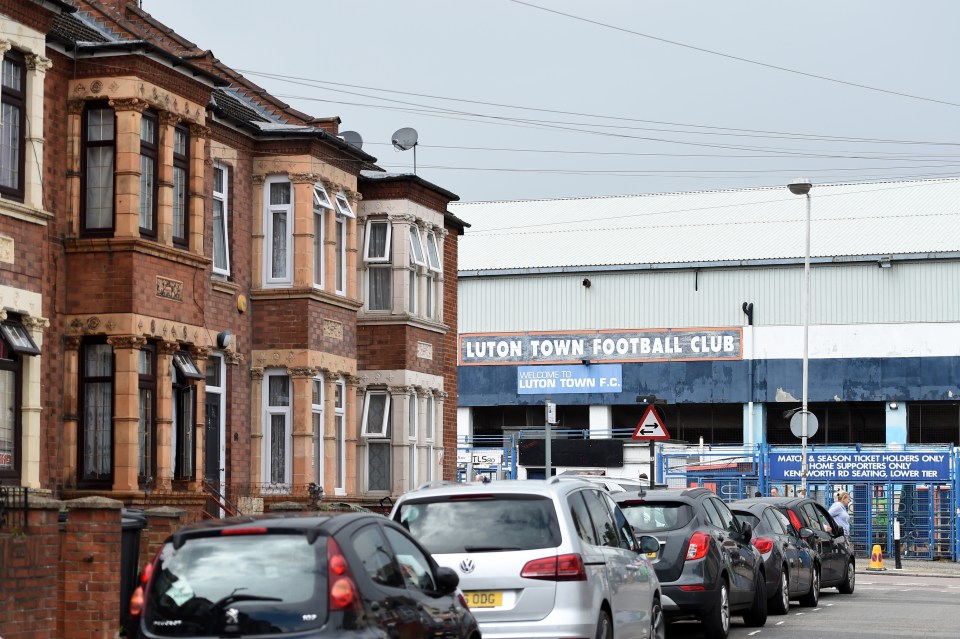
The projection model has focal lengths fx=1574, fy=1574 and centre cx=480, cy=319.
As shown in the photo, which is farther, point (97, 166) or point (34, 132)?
point (97, 166)

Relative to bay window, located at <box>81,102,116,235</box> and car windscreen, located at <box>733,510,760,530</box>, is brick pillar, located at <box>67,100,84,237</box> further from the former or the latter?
car windscreen, located at <box>733,510,760,530</box>

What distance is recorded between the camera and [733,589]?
61.8 ft

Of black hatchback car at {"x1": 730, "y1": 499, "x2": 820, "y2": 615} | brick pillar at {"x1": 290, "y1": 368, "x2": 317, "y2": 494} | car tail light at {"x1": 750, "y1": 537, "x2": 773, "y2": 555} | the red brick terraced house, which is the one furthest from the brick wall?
brick pillar at {"x1": 290, "y1": 368, "x2": 317, "y2": 494}

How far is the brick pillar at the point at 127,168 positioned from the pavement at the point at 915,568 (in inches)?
816

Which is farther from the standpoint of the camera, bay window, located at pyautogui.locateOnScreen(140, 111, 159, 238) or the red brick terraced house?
bay window, located at pyautogui.locateOnScreen(140, 111, 159, 238)

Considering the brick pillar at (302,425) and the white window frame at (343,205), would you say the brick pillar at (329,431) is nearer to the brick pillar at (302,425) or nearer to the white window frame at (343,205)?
the brick pillar at (302,425)

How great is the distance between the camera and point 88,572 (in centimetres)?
1506

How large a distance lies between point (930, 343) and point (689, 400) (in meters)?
8.62

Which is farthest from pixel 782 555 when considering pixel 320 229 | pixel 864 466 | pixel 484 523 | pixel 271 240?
pixel 864 466

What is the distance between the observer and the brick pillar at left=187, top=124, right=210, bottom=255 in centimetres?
2394

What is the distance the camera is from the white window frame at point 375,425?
1233 inches

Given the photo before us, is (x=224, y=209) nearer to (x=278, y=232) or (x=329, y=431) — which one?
(x=278, y=232)

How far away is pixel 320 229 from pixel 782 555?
10.8m

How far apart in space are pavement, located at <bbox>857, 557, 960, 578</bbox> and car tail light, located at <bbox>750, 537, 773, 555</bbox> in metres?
15.4
